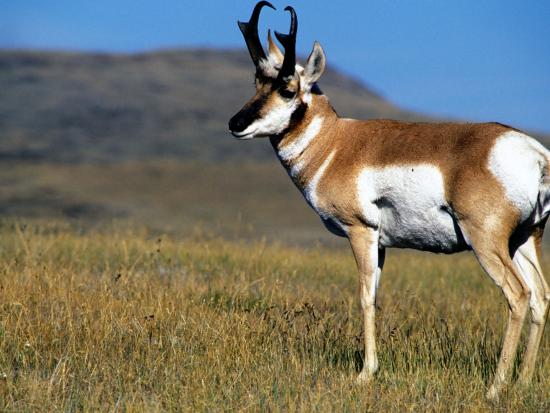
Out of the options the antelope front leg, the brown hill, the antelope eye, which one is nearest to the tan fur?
the antelope front leg

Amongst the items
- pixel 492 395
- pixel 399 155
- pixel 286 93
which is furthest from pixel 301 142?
pixel 492 395

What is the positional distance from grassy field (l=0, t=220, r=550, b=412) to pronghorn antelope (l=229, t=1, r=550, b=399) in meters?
0.44

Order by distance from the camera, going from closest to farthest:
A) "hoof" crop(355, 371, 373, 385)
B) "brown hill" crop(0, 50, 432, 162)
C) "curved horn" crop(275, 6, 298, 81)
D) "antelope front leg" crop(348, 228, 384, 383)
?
"hoof" crop(355, 371, 373, 385)
"antelope front leg" crop(348, 228, 384, 383)
"curved horn" crop(275, 6, 298, 81)
"brown hill" crop(0, 50, 432, 162)

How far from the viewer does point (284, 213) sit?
106 ft

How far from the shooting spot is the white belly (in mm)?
5621

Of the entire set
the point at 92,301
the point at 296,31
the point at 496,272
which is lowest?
the point at 92,301

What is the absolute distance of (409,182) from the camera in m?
A: 5.70

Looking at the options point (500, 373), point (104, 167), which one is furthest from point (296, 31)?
point (104, 167)

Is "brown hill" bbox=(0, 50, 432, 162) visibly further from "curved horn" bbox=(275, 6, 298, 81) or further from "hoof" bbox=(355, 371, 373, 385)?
"hoof" bbox=(355, 371, 373, 385)

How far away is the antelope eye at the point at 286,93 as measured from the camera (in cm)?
628

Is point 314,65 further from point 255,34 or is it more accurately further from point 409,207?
point 409,207

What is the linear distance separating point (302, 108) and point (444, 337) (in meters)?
2.39

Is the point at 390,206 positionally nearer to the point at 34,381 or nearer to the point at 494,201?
the point at 494,201

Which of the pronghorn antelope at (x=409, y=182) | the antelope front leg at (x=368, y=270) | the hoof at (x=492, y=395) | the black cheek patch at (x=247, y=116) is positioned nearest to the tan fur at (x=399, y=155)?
the pronghorn antelope at (x=409, y=182)
